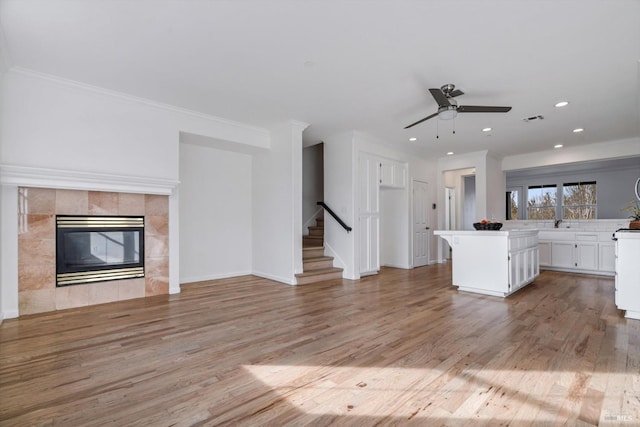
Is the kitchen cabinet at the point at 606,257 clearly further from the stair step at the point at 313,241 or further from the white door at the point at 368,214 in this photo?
the stair step at the point at 313,241

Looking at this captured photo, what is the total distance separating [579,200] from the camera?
8.24 meters

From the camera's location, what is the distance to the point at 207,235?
550 centimetres

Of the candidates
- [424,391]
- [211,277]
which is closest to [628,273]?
[424,391]

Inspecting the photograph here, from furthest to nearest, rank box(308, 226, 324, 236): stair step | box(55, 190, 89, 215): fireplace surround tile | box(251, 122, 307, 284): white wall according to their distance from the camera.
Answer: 1. box(308, 226, 324, 236): stair step
2. box(251, 122, 307, 284): white wall
3. box(55, 190, 89, 215): fireplace surround tile

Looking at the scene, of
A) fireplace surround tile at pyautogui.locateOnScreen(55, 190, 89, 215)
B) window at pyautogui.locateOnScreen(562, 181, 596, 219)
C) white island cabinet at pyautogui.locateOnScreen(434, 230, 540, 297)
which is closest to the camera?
fireplace surround tile at pyautogui.locateOnScreen(55, 190, 89, 215)

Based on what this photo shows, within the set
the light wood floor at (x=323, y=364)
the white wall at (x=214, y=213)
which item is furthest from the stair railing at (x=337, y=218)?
the light wood floor at (x=323, y=364)

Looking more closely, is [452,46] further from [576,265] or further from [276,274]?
[576,265]

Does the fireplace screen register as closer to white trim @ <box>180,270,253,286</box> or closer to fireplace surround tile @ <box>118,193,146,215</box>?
fireplace surround tile @ <box>118,193,146,215</box>

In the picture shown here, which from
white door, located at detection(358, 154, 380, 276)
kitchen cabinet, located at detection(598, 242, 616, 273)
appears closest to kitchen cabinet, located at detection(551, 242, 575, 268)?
kitchen cabinet, located at detection(598, 242, 616, 273)

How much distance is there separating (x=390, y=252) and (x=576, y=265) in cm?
381

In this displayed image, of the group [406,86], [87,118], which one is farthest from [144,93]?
[406,86]

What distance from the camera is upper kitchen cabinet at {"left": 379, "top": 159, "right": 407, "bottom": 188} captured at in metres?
6.46

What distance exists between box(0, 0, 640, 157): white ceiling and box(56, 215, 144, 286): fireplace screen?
1.75 meters

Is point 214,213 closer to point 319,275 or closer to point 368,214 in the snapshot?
point 319,275
